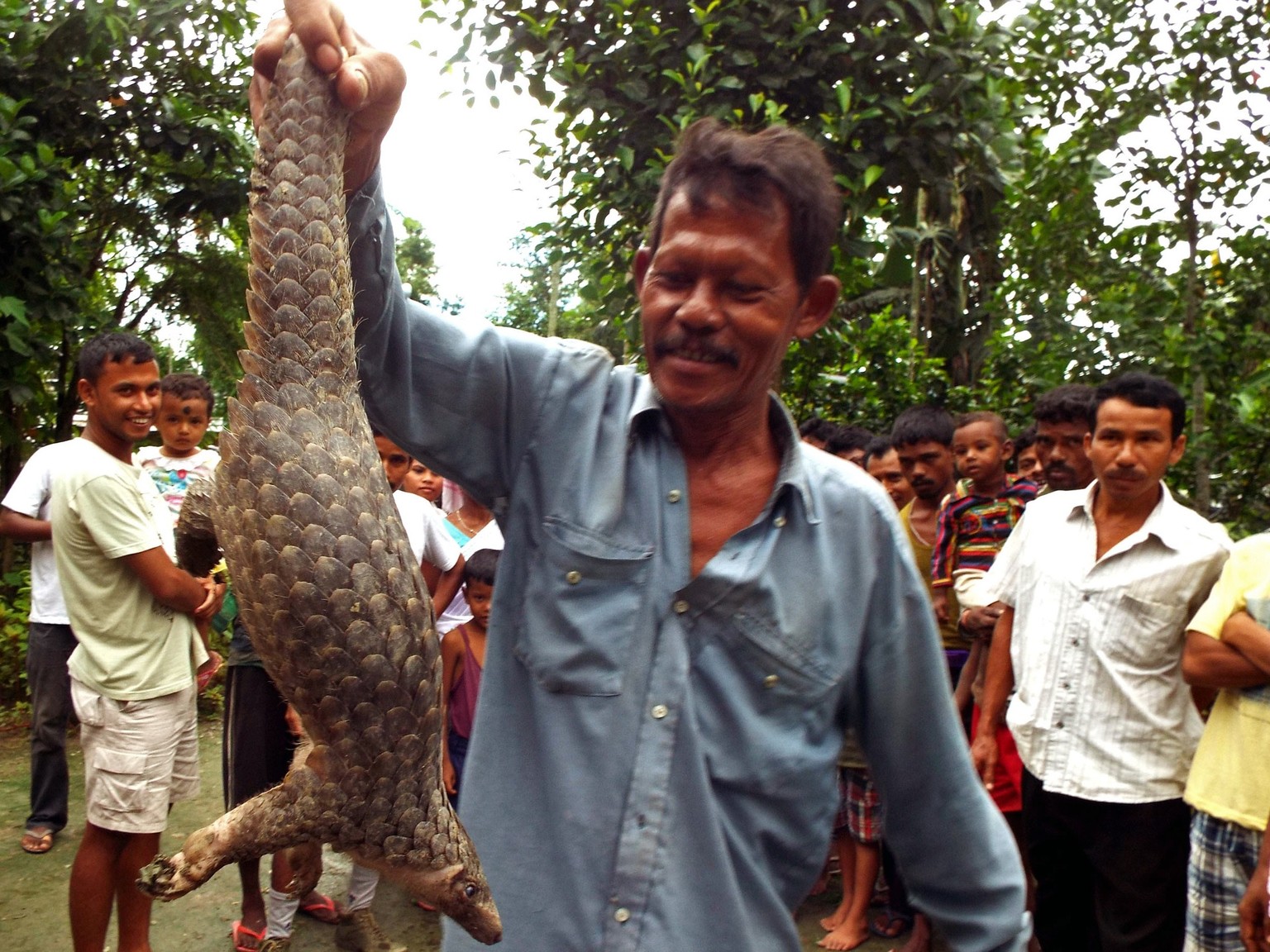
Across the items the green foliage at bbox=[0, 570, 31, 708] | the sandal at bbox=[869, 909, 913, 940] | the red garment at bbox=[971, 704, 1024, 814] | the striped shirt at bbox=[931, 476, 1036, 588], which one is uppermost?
the striped shirt at bbox=[931, 476, 1036, 588]

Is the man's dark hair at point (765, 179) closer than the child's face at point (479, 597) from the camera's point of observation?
Yes

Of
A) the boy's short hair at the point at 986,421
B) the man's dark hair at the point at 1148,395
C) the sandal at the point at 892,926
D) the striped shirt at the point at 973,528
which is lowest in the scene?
the sandal at the point at 892,926

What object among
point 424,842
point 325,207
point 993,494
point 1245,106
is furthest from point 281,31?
point 1245,106

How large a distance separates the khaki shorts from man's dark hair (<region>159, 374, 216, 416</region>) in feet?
3.83

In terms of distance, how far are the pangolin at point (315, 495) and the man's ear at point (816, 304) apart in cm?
71

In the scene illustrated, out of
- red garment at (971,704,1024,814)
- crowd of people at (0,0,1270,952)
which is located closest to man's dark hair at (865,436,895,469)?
red garment at (971,704,1024,814)

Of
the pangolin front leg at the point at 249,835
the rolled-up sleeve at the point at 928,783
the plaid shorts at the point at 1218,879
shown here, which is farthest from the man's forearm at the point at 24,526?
the plaid shorts at the point at 1218,879

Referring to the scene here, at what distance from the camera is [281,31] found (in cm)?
138

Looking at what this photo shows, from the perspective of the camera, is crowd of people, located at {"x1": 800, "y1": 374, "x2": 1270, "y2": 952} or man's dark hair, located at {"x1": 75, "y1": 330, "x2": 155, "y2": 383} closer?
crowd of people, located at {"x1": 800, "y1": 374, "x2": 1270, "y2": 952}

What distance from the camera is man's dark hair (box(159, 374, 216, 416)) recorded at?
14.0 ft

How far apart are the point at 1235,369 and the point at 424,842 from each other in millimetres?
5153

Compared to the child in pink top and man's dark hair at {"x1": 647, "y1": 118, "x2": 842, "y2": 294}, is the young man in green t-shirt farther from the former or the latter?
man's dark hair at {"x1": 647, "y1": 118, "x2": 842, "y2": 294}

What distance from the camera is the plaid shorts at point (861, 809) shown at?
4.66 metres

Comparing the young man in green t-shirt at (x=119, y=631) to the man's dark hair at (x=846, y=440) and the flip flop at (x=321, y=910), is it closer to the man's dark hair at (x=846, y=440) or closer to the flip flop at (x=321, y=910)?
Result: the flip flop at (x=321, y=910)
